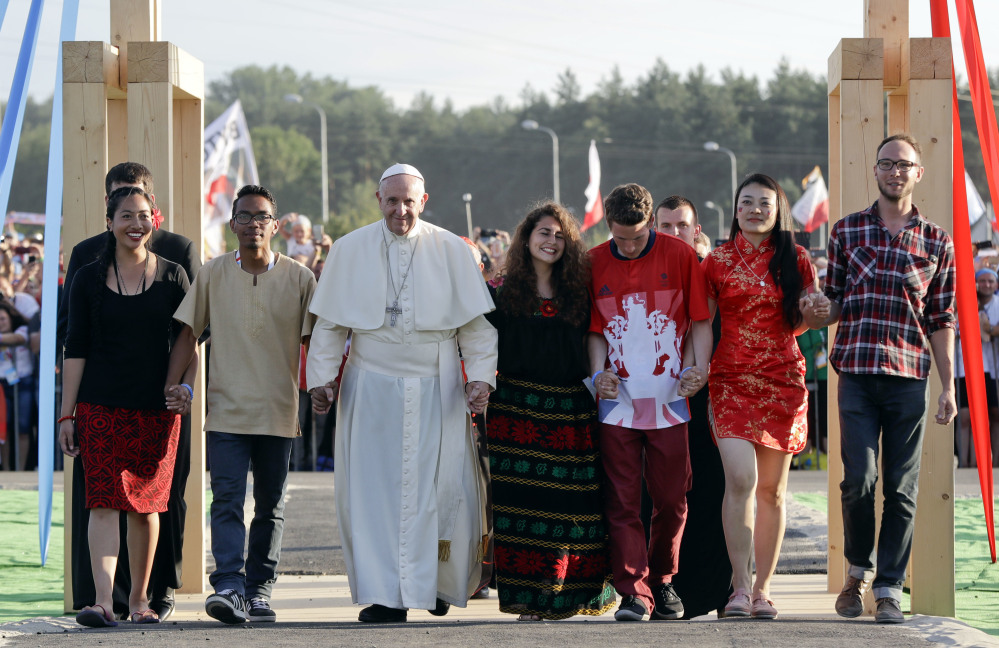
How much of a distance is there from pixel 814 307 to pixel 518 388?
141 centimetres

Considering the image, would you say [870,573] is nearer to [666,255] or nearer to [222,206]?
[666,255]

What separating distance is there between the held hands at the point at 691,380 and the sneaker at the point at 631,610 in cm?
96

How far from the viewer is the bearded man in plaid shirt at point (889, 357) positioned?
593 centimetres

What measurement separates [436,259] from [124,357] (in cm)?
152

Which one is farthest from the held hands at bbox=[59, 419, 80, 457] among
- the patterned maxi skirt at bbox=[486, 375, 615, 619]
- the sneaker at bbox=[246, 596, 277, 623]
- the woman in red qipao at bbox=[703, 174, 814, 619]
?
the woman in red qipao at bbox=[703, 174, 814, 619]

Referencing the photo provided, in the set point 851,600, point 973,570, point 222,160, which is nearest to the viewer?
point 851,600

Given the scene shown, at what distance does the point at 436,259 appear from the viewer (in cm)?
632

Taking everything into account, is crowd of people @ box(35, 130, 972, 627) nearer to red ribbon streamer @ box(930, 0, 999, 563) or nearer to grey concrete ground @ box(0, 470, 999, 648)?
grey concrete ground @ box(0, 470, 999, 648)

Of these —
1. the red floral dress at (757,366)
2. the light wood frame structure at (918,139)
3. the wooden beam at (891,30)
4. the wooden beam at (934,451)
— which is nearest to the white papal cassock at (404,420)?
the red floral dress at (757,366)

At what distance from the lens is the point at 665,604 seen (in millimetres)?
6145

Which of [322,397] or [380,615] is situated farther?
[380,615]

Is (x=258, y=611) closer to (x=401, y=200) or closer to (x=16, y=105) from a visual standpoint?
(x=401, y=200)

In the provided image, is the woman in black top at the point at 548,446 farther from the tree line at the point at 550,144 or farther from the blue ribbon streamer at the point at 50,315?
the tree line at the point at 550,144

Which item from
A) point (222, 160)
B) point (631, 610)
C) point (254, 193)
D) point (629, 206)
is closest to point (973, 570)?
point (631, 610)
